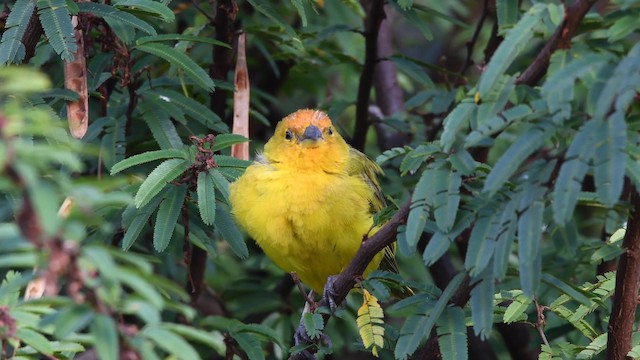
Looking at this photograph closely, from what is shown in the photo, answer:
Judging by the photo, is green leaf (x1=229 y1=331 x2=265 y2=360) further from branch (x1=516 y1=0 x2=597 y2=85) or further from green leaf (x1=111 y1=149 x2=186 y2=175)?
branch (x1=516 y1=0 x2=597 y2=85)

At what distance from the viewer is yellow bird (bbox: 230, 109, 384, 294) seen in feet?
12.5

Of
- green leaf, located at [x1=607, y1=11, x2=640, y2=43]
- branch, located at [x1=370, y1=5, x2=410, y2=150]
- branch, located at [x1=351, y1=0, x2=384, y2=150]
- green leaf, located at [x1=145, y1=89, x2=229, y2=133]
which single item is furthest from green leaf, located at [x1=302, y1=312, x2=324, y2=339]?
branch, located at [x1=370, y1=5, x2=410, y2=150]

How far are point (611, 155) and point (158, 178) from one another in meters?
1.82

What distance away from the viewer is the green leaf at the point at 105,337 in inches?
65.2

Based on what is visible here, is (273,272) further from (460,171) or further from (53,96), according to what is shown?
(460,171)

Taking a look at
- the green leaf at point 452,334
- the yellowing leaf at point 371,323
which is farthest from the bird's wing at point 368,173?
the green leaf at point 452,334

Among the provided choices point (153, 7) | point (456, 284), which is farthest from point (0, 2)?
point (456, 284)

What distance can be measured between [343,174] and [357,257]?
51.1 inches

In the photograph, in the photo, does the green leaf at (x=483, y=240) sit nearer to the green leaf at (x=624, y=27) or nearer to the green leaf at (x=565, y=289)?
the green leaf at (x=565, y=289)

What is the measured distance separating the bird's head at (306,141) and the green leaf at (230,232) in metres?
0.43

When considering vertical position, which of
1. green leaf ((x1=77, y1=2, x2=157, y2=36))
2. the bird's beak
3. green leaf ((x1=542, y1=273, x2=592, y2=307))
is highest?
green leaf ((x1=77, y1=2, x2=157, y2=36))

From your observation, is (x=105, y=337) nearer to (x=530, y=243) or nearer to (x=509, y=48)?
(x=530, y=243)

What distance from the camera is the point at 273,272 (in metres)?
5.80

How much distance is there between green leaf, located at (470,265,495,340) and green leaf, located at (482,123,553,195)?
0.32 meters
